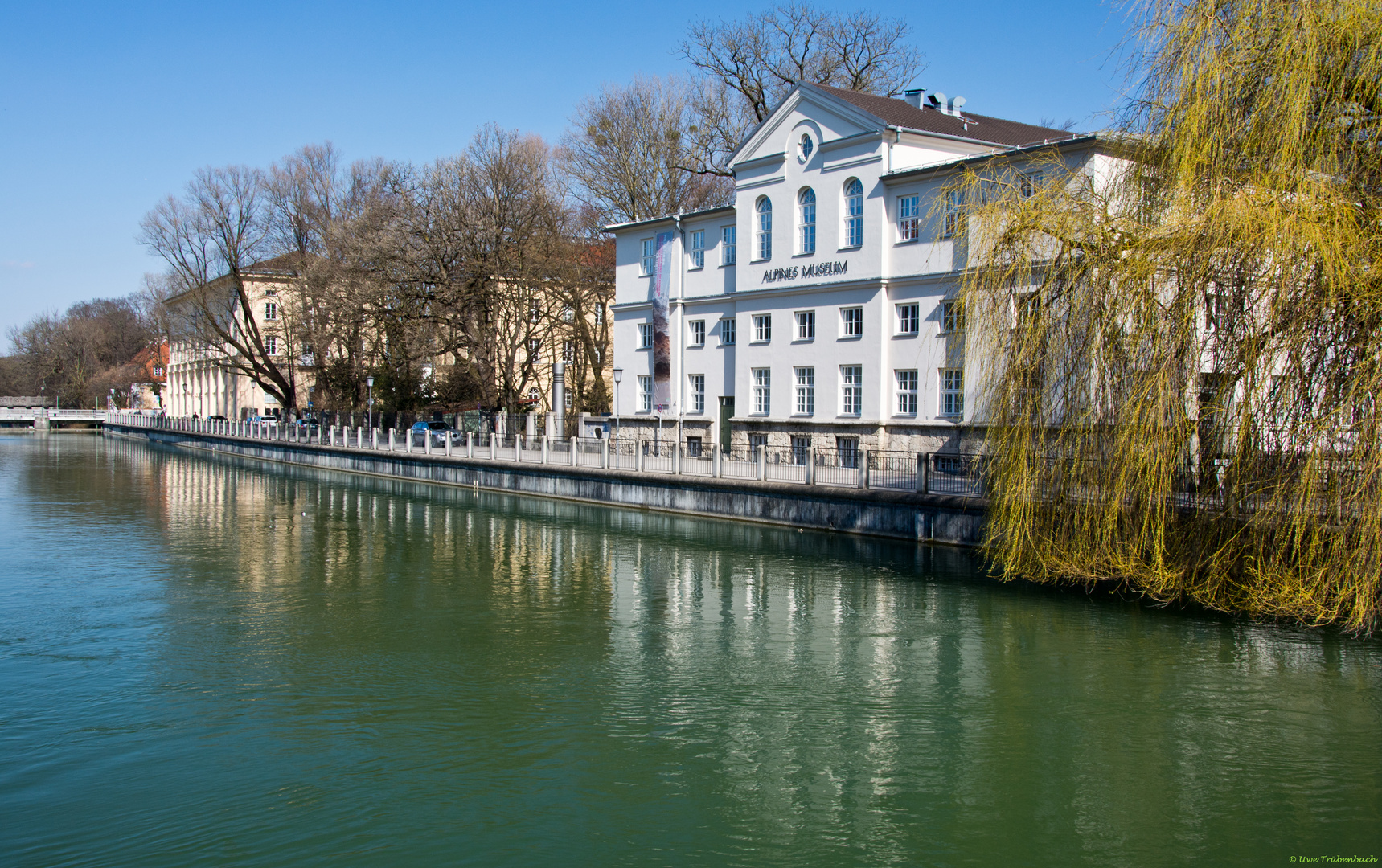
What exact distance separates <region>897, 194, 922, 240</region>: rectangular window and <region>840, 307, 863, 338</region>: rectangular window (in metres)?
2.65

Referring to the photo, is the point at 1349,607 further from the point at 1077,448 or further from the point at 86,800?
the point at 86,800

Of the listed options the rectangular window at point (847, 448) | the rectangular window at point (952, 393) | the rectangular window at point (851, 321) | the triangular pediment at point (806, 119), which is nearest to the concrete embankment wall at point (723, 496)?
the rectangular window at point (847, 448)

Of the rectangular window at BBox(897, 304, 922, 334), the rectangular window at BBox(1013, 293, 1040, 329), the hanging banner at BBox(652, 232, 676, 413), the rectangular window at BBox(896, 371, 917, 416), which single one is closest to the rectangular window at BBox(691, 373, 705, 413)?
the hanging banner at BBox(652, 232, 676, 413)

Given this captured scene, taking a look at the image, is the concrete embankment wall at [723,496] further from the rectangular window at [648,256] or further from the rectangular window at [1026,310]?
the rectangular window at [648,256]

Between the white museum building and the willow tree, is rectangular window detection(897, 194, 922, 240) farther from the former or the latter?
the willow tree

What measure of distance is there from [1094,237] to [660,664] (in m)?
8.96

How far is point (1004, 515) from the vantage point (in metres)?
17.0

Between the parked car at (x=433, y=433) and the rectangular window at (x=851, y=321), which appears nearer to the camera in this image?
the rectangular window at (x=851, y=321)

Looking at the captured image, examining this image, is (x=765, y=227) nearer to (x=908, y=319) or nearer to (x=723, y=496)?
(x=908, y=319)

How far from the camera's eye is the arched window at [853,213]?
104 feet

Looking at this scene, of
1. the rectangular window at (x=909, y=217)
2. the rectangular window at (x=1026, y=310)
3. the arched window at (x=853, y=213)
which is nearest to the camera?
the rectangular window at (x=1026, y=310)

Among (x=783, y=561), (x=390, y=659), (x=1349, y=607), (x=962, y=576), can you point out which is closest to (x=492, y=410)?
(x=783, y=561)

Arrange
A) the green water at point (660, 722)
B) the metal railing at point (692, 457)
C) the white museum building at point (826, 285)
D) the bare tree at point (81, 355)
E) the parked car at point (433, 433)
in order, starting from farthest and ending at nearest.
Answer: the bare tree at point (81, 355)
the parked car at point (433, 433)
the white museum building at point (826, 285)
the metal railing at point (692, 457)
the green water at point (660, 722)

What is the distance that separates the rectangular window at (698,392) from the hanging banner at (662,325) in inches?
38.5
